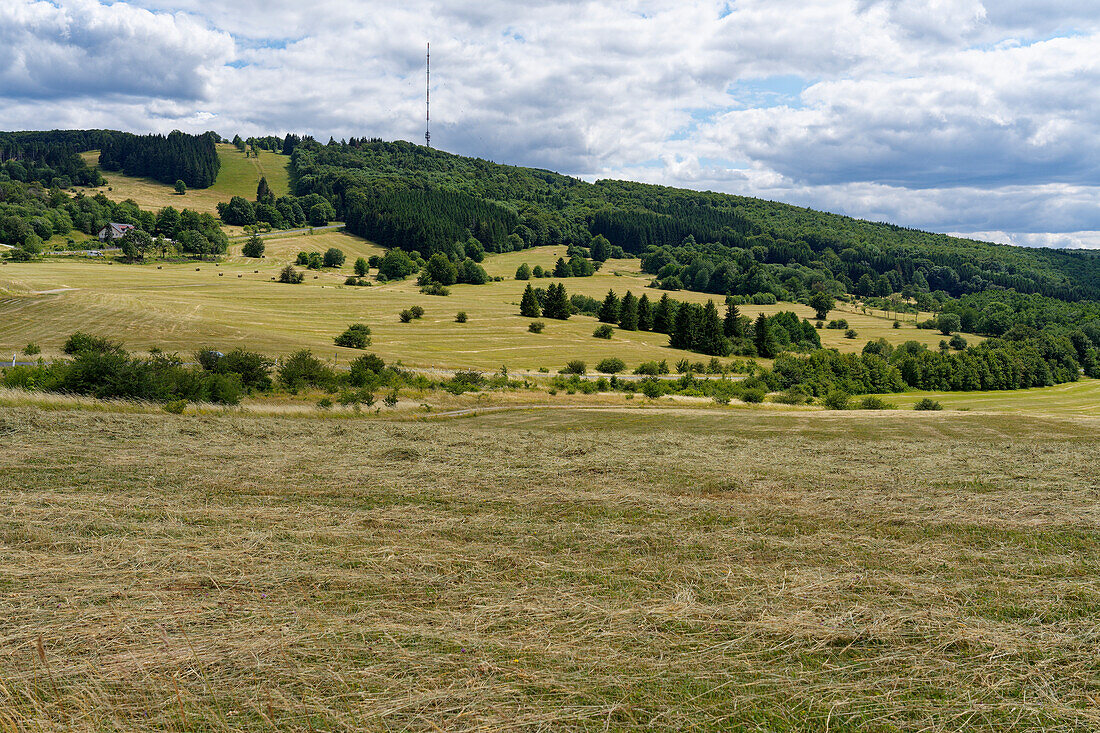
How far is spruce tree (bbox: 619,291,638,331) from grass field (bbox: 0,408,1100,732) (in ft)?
355

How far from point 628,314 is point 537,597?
116846 mm

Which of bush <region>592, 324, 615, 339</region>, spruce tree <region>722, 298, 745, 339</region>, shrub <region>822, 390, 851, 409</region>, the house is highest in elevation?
the house

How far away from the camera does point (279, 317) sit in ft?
290

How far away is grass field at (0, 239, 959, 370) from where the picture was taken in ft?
208

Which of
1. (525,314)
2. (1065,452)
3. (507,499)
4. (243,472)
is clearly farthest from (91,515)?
(525,314)

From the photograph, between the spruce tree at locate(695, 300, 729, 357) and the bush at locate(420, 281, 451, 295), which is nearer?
the spruce tree at locate(695, 300, 729, 357)

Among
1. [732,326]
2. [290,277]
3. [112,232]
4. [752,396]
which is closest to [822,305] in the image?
[732,326]

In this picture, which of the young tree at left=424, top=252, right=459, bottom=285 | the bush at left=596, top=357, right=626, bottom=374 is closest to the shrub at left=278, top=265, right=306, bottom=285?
the young tree at left=424, top=252, right=459, bottom=285

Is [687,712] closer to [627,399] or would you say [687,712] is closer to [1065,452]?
[1065,452]

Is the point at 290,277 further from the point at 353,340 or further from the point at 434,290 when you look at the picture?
the point at 353,340

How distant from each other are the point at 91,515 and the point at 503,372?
186 feet

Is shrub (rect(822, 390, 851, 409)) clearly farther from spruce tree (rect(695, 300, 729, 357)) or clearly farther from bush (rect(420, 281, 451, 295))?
bush (rect(420, 281, 451, 295))

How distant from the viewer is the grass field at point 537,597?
5234 millimetres

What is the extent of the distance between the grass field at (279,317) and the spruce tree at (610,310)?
385 centimetres
